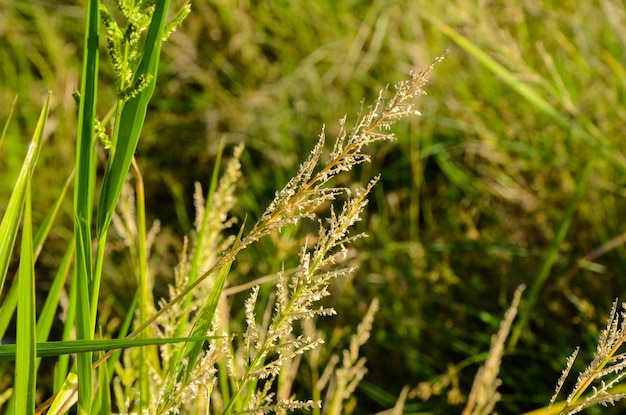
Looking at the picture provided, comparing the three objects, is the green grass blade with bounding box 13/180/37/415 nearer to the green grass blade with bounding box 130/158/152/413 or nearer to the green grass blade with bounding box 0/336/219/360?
the green grass blade with bounding box 0/336/219/360

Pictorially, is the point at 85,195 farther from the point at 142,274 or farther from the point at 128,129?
the point at 142,274

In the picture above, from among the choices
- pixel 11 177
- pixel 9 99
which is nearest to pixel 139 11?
pixel 11 177

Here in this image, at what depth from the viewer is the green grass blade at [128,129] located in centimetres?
72

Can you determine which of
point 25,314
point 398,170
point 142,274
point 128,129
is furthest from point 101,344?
point 398,170

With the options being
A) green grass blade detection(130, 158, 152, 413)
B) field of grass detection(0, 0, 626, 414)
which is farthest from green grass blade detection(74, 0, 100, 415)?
field of grass detection(0, 0, 626, 414)

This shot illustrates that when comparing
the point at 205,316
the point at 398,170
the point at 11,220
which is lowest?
the point at 398,170

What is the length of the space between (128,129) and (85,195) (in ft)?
0.23

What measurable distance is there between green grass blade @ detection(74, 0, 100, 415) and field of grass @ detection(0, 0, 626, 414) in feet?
1.74

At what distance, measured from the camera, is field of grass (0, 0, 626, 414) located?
2025 millimetres

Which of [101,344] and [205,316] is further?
[205,316]

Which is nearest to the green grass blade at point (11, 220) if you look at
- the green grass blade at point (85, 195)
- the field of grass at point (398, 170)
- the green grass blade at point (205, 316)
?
the green grass blade at point (85, 195)

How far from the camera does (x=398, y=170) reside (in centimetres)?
277

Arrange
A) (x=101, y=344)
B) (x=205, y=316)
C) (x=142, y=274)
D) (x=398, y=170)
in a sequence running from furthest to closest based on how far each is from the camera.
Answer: (x=398, y=170)
(x=142, y=274)
(x=205, y=316)
(x=101, y=344)

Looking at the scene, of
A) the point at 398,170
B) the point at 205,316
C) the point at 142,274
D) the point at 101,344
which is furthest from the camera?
the point at 398,170
